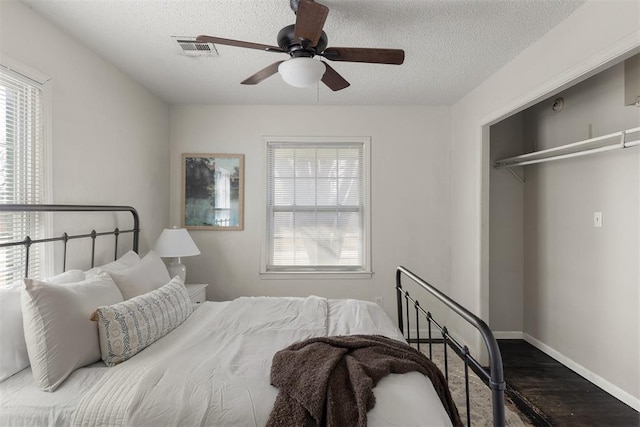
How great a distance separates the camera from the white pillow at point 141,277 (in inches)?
75.5

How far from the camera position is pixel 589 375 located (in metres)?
2.50

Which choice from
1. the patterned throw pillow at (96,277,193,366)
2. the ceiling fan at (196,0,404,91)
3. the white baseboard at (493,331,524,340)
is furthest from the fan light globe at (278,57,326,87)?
the white baseboard at (493,331,524,340)

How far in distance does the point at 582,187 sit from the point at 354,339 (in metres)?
2.45

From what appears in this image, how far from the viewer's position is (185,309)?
2.04 m

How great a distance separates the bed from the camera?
1162 millimetres

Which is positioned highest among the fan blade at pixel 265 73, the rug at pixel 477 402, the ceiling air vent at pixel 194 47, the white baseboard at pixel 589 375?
the ceiling air vent at pixel 194 47

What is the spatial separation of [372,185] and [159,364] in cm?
266

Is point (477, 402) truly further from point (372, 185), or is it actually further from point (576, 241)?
point (372, 185)

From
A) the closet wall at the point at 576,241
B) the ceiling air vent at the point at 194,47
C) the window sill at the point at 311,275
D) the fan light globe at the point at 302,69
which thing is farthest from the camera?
the window sill at the point at 311,275

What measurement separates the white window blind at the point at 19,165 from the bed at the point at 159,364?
9cm

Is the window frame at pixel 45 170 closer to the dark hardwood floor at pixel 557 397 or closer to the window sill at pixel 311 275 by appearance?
the window sill at pixel 311 275

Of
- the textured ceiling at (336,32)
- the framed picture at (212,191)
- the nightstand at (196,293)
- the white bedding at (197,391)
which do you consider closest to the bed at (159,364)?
the white bedding at (197,391)

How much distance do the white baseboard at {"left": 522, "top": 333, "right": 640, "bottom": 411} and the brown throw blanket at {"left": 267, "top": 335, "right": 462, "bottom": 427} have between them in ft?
5.69

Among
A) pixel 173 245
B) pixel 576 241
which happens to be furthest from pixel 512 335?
pixel 173 245
